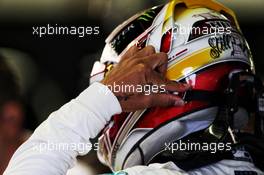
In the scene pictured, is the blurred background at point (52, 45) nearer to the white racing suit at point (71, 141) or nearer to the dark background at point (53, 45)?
the dark background at point (53, 45)

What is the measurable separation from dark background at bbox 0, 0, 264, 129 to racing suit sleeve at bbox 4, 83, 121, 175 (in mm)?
406

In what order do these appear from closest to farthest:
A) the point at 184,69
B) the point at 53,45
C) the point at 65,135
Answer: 1. the point at 65,135
2. the point at 184,69
3. the point at 53,45

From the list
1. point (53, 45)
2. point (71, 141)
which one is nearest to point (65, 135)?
point (71, 141)

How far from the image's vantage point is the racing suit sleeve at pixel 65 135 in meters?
0.76

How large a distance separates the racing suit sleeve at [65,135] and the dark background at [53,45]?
406 millimetres

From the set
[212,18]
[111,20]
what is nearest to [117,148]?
[212,18]

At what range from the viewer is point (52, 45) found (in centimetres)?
118

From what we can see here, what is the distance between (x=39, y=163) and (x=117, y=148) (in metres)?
0.22

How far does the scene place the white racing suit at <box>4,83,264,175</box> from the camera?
0.76m

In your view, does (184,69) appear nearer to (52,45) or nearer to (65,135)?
(65,135)

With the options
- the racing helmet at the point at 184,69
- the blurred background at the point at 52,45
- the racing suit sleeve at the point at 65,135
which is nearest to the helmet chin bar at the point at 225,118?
the racing helmet at the point at 184,69

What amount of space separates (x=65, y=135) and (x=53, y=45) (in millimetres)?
445

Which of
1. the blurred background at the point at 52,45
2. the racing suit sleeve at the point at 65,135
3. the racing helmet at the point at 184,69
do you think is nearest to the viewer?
the racing suit sleeve at the point at 65,135

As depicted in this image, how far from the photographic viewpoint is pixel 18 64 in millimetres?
1224
